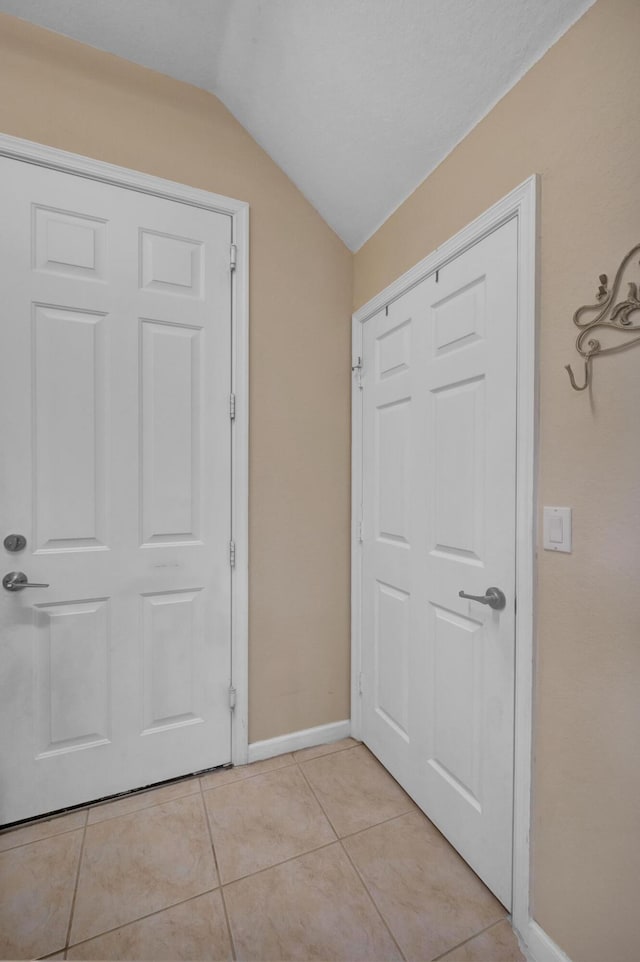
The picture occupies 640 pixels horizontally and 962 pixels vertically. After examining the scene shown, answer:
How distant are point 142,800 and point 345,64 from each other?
8.83 feet

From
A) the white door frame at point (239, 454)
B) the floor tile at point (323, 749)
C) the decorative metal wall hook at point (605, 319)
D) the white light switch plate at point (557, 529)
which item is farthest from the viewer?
the floor tile at point (323, 749)

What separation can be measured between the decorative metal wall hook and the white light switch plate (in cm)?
30

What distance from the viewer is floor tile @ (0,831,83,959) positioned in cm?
111

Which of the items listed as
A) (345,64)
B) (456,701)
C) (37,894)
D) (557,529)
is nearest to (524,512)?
(557,529)

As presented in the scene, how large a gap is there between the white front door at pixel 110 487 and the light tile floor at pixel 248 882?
18 centimetres

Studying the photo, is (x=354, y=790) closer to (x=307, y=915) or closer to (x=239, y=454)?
(x=307, y=915)

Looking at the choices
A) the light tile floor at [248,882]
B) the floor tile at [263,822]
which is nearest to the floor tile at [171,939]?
the light tile floor at [248,882]

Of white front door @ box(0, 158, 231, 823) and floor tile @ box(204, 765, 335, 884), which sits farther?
white front door @ box(0, 158, 231, 823)

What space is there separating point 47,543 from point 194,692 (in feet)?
2.70

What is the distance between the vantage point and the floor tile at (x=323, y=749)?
73.6 inches

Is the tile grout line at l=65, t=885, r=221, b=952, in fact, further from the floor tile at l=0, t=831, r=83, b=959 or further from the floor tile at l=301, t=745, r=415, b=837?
the floor tile at l=301, t=745, r=415, b=837

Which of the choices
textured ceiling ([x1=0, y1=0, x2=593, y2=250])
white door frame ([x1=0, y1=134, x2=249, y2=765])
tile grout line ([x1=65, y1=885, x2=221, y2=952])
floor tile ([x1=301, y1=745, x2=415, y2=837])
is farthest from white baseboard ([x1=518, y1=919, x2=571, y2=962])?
textured ceiling ([x1=0, y1=0, x2=593, y2=250])

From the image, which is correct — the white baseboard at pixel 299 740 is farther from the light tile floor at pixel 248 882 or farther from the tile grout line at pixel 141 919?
the tile grout line at pixel 141 919

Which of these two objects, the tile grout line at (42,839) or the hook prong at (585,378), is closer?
the hook prong at (585,378)
